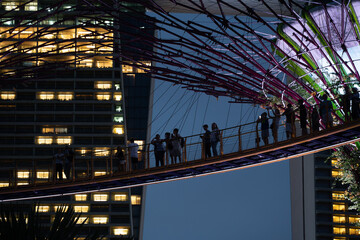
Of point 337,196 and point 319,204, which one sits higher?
point 337,196

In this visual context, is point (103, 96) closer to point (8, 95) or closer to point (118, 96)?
point (118, 96)

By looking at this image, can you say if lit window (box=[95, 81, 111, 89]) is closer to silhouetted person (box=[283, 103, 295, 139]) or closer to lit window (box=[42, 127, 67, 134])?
lit window (box=[42, 127, 67, 134])

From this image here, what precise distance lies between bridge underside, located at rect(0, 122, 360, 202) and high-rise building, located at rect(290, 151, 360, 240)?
39.6 metres

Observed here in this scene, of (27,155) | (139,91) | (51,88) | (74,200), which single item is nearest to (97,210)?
(74,200)

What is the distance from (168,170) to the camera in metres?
34.0

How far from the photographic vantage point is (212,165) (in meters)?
34.2

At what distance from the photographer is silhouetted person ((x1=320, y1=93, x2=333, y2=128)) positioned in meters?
29.6

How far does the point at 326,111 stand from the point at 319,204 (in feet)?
150

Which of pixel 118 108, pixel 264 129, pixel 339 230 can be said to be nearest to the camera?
pixel 264 129

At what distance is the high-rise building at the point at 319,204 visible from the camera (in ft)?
237

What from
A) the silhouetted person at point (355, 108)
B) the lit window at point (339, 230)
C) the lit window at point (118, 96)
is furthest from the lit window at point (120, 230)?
the silhouetted person at point (355, 108)

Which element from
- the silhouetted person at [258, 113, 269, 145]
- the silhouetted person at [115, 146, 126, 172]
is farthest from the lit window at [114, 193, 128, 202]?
the silhouetted person at [258, 113, 269, 145]

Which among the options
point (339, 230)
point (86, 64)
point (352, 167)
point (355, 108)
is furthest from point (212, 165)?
point (86, 64)

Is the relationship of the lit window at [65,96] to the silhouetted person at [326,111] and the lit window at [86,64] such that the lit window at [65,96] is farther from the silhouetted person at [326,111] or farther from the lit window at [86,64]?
the silhouetted person at [326,111]
